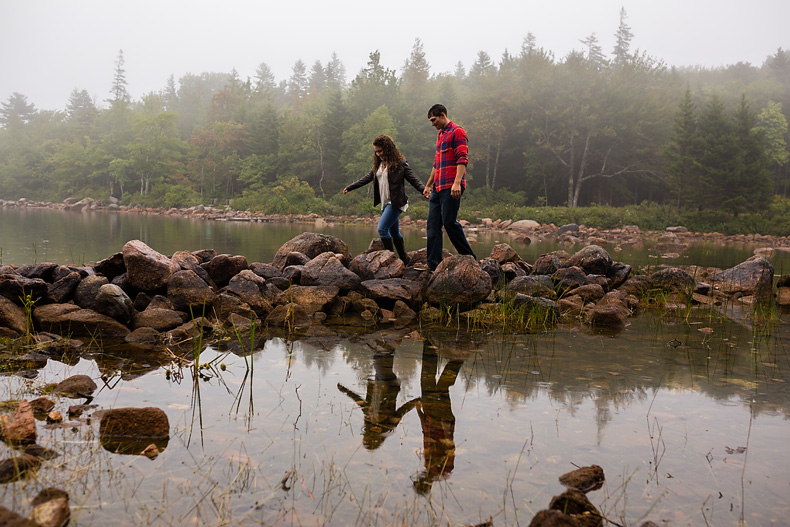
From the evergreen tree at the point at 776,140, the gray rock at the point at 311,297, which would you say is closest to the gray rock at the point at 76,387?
the gray rock at the point at 311,297

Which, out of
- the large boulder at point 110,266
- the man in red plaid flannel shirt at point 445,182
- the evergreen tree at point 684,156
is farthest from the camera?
the evergreen tree at point 684,156

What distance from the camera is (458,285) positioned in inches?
294

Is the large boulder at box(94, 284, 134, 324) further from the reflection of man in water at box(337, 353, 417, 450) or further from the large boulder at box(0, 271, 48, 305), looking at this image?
the reflection of man in water at box(337, 353, 417, 450)

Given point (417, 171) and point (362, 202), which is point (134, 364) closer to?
point (362, 202)

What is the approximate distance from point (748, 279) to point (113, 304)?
9.79m

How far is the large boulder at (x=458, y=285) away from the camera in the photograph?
7434mm

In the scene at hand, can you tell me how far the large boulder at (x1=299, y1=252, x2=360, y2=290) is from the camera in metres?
7.82

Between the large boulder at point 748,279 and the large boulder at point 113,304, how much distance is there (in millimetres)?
9126

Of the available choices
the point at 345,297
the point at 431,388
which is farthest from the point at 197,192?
the point at 431,388

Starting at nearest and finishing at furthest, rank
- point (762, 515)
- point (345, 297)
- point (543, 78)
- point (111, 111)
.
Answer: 1. point (762, 515)
2. point (345, 297)
3. point (543, 78)
4. point (111, 111)

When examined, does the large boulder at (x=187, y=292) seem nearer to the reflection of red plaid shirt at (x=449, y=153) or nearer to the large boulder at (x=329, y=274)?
the large boulder at (x=329, y=274)

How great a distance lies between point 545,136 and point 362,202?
16.9 metres

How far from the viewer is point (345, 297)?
767cm

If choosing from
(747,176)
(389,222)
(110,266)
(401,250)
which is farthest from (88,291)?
(747,176)
